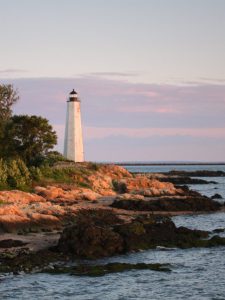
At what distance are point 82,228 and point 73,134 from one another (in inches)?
2170

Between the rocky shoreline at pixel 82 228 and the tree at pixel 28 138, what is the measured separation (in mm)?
→ 9833

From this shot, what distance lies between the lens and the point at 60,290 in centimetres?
2103

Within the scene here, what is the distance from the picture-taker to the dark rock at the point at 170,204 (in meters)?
46.1

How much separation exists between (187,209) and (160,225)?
16408 mm

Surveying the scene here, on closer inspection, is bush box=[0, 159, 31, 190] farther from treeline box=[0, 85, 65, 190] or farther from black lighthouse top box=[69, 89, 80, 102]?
black lighthouse top box=[69, 89, 80, 102]

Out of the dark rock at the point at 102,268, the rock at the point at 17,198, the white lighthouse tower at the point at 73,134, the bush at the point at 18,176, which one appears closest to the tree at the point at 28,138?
the bush at the point at 18,176

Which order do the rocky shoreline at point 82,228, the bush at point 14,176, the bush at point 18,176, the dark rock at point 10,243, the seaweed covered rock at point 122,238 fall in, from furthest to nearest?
the bush at point 18,176 < the bush at point 14,176 < the dark rock at point 10,243 < the seaweed covered rock at point 122,238 < the rocky shoreline at point 82,228

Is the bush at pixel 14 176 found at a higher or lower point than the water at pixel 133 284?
higher

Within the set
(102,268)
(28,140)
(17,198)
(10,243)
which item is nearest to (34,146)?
(28,140)

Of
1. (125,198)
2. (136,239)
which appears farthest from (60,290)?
(125,198)

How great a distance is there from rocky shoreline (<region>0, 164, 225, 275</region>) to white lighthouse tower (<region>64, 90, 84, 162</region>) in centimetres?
2986

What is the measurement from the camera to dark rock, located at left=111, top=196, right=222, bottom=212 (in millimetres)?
46062

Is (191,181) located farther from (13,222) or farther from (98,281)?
(98,281)

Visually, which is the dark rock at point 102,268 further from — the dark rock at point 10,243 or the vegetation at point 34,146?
the vegetation at point 34,146
